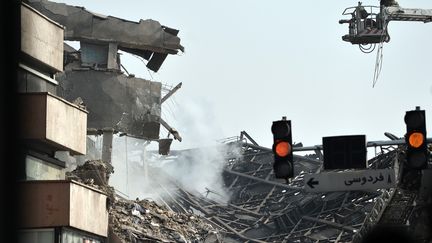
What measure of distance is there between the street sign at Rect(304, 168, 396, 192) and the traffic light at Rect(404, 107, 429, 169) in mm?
3246

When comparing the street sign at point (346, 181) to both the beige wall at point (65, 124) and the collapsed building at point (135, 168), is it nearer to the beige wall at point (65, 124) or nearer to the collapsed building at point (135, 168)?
the collapsed building at point (135, 168)

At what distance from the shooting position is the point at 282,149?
21.2 metres

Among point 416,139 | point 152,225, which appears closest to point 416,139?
point 416,139

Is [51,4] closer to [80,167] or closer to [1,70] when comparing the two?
[80,167]

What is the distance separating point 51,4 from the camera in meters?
59.7

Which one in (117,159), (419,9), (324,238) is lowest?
(324,238)

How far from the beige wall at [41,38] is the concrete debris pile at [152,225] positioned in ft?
35.2

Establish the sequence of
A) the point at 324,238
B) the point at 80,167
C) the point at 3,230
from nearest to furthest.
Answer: the point at 3,230, the point at 80,167, the point at 324,238

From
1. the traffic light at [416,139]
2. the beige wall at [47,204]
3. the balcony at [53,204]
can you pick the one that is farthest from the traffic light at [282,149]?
the beige wall at [47,204]

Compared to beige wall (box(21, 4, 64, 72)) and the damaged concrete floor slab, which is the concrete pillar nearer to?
the damaged concrete floor slab

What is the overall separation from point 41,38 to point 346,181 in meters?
16.7

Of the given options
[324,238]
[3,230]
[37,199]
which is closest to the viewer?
[3,230]

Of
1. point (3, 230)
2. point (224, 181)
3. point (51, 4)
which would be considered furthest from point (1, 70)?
point (224, 181)

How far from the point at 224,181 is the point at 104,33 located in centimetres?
2175
